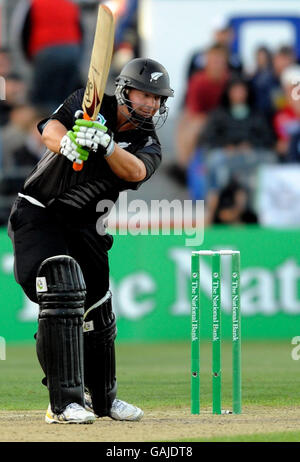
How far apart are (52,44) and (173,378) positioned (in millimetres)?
6752

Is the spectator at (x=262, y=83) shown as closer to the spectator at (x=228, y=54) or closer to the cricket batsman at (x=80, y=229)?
the spectator at (x=228, y=54)

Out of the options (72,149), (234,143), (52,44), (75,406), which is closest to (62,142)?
(72,149)

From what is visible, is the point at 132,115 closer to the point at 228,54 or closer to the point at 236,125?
the point at 236,125

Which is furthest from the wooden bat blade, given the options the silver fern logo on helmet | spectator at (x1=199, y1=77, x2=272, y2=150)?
spectator at (x1=199, y1=77, x2=272, y2=150)

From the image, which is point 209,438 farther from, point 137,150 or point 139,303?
point 139,303

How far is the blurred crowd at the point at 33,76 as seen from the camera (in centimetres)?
1420

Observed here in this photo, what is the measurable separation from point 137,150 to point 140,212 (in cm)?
727

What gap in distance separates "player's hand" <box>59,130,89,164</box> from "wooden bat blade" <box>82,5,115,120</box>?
24 centimetres

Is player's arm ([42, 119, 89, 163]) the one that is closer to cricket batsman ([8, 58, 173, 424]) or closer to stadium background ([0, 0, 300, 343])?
cricket batsman ([8, 58, 173, 424])

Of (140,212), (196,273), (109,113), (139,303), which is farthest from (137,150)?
(140,212)

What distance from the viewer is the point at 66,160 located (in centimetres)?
639

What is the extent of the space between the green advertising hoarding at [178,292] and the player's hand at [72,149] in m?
6.69

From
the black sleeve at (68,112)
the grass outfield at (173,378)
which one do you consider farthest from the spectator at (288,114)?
the black sleeve at (68,112)

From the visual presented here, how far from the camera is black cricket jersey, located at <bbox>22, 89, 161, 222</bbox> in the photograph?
6.43m
